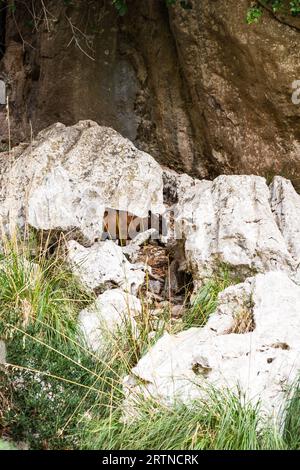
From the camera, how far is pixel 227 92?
Result: 752 cm

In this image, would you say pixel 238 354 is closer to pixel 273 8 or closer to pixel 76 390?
pixel 76 390

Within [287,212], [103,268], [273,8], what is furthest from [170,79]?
[103,268]

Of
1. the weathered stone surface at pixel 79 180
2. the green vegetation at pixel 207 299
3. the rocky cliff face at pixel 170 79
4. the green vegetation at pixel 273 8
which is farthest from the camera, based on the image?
the rocky cliff face at pixel 170 79

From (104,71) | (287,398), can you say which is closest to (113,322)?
(287,398)

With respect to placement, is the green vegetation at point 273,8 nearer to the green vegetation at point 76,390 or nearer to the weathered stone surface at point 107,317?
the green vegetation at point 76,390

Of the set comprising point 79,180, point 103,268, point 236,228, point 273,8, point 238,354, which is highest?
point 273,8

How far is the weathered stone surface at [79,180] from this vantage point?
632cm

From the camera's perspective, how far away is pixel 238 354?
4.37 meters

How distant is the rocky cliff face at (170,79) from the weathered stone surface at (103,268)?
2302 millimetres

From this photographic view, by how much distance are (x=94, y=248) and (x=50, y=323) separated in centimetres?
113

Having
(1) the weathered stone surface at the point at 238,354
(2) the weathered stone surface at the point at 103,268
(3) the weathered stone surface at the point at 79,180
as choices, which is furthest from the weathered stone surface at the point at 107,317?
(3) the weathered stone surface at the point at 79,180

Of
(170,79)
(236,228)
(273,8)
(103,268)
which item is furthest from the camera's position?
(170,79)

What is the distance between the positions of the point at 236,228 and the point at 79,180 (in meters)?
1.75
